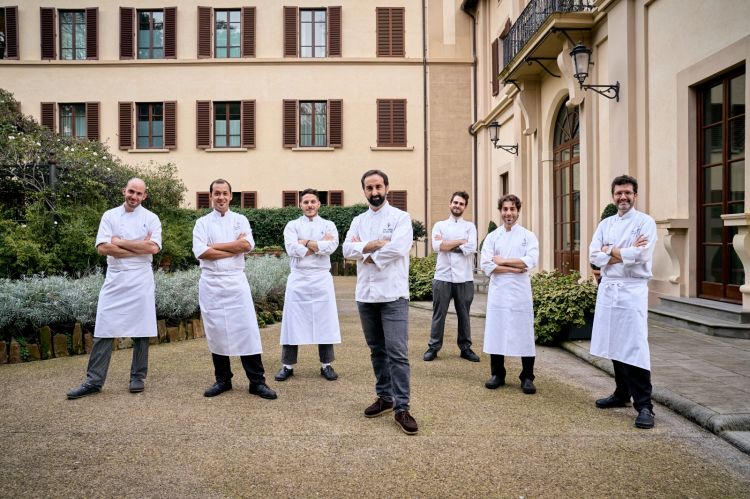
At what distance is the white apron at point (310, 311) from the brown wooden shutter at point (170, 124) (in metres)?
18.0

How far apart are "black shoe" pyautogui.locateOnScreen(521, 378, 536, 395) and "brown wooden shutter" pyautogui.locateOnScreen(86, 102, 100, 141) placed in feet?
70.2

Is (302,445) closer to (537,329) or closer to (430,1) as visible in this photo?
(537,329)

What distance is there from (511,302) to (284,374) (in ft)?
7.58

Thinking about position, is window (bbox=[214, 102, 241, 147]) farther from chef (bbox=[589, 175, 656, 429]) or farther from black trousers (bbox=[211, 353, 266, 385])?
chef (bbox=[589, 175, 656, 429])

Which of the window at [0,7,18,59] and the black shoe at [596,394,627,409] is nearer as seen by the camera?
the black shoe at [596,394,627,409]

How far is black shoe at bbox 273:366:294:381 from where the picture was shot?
6156mm

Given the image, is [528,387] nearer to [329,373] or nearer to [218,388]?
[329,373]

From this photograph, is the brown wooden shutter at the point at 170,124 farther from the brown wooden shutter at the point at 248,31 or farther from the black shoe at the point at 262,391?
the black shoe at the point at 262,391

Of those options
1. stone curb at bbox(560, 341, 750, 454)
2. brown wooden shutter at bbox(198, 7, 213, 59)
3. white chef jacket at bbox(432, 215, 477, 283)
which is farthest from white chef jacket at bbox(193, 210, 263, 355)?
brown wooden shutter at bbox(198, 7, 213, 59)

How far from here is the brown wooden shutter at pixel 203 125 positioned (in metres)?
22.8

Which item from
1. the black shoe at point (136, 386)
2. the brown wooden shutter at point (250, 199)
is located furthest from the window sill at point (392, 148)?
the black shoe at point (136, 386)

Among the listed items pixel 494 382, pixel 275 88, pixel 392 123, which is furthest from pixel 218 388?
pixel 275 88

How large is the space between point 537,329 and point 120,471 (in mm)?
5528

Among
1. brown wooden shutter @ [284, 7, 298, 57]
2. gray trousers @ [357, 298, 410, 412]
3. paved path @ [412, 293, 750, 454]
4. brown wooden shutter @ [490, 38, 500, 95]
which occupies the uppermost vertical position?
brown wooden shutter @ [284, 7, 298, 57]
